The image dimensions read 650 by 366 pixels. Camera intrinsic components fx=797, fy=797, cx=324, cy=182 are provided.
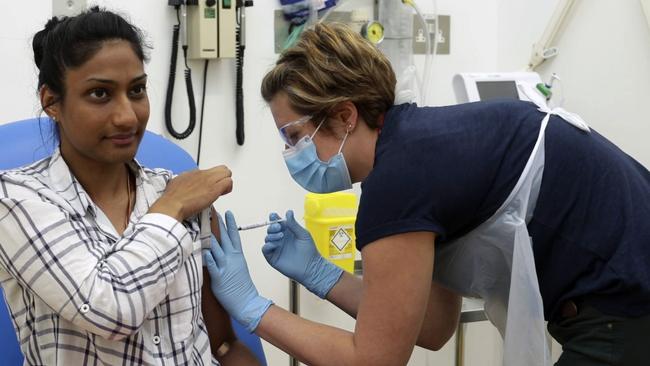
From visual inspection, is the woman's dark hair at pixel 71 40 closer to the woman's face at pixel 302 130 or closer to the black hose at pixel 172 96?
the woman's face at pixel 302 130

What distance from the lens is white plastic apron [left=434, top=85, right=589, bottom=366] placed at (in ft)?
4.87

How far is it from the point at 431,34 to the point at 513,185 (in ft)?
5.73

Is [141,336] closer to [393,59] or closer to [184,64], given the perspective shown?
[184,64]

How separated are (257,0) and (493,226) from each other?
154 centimetres

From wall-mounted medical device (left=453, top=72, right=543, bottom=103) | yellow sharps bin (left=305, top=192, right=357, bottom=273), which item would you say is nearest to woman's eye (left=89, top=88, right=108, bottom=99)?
yellow sharps bin (left=305, top=192, right=357, bottom=273)

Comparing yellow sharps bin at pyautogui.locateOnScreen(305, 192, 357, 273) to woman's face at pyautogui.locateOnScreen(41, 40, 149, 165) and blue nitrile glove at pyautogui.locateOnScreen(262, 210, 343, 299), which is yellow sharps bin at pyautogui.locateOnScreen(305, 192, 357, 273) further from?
woman's face at pyautogui.locateOnScreen(41, 40, 149, 165)

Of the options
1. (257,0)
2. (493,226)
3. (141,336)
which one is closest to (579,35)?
(257,0)

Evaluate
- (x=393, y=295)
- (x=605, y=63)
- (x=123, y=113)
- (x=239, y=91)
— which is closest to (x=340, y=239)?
(x=239, y=91)

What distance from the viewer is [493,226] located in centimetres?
153

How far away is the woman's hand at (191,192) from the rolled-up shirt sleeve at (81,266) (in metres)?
0.08

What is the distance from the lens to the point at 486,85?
9.34ft

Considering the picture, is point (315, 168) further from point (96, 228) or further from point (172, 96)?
point (172, 96)

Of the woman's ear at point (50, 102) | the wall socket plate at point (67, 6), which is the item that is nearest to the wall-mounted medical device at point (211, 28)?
the wall socket plate at point (67, 6)

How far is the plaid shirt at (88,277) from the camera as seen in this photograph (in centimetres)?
135
